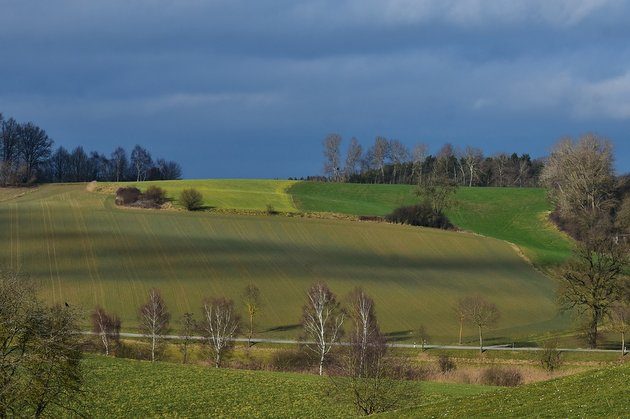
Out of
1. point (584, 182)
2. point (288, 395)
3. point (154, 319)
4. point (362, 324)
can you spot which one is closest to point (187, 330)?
point (154, 319)

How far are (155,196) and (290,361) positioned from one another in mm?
66488

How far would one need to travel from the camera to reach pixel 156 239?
99.6 metres

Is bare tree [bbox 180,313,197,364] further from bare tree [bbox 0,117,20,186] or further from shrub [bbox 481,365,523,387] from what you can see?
bare tree [bbox 0,117,20,186]

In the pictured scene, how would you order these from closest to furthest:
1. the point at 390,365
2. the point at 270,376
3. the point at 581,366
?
the point at 390,365 → the point at 270,376 → the point at 581,366

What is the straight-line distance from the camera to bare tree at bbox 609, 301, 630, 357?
218 ft

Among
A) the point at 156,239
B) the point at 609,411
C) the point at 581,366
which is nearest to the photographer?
the point at 609,411

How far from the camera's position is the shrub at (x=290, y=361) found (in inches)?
2414

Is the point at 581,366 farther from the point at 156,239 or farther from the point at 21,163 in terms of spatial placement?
the point at 21,163

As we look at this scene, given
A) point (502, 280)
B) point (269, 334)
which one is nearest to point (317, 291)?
point (269, 334)

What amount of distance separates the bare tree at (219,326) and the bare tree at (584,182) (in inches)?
2972

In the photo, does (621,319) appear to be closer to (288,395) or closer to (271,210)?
(288,395)

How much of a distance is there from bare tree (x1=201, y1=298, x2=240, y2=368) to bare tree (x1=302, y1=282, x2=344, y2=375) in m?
6.17

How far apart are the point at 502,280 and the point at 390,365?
197ft

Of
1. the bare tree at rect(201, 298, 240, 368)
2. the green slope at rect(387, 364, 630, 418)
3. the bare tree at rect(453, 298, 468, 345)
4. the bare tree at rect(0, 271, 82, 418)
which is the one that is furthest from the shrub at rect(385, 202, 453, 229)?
the bare tree at rect(0, 271, 82, 418)
